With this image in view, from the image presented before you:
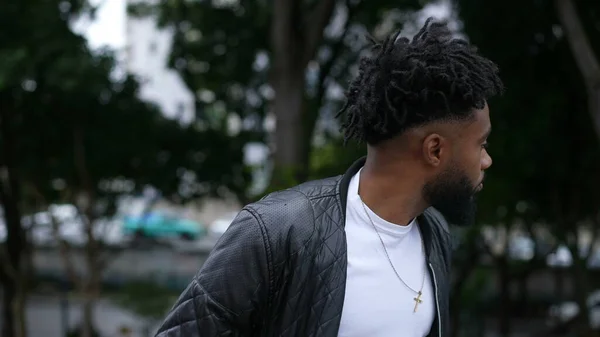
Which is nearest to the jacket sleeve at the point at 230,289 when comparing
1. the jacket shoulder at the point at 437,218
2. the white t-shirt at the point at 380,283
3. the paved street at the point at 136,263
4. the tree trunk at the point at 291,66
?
the white t-shirt at the point at 380,283

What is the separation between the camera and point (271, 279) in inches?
75.0

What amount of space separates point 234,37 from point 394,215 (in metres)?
10.9

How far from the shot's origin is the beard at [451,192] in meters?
2.05

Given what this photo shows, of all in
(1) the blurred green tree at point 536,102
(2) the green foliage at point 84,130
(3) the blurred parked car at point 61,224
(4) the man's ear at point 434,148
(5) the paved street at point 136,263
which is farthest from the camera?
(5) the paved street at point 136,263

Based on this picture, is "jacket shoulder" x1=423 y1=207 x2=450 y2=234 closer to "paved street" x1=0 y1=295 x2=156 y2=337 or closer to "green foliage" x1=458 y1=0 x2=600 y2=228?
"green foliage" x1=458 y1=0 x2=600 y2=228

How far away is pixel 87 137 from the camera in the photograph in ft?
36.8

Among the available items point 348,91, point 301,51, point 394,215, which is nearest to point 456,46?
point 348,91

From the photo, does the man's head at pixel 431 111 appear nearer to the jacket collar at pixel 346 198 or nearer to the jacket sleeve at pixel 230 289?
the jacket collar at pixel 346 198

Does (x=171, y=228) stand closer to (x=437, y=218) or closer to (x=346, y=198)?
(x=437, y=218)

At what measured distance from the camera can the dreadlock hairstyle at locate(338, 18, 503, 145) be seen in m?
1.96

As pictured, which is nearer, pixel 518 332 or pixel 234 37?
pixel 234 37

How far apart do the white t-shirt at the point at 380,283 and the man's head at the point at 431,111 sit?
14cm

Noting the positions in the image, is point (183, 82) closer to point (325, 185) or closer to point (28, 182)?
point (28, 182)

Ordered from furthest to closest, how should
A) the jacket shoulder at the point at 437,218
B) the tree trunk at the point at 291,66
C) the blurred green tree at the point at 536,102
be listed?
the blurred green tree at the point at 536,102 → the tree trunk at the point at 291,66 → the jacket shoulder at the point at 437,218
